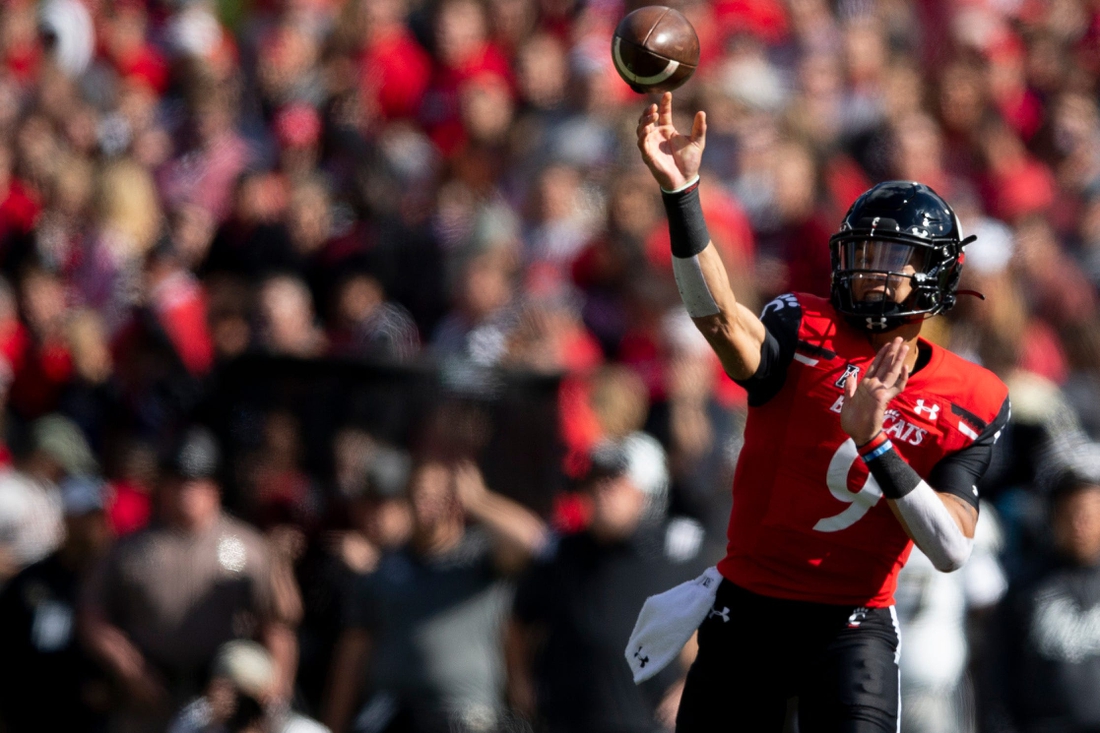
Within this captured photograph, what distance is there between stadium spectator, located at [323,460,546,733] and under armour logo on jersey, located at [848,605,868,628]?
293 centimetres

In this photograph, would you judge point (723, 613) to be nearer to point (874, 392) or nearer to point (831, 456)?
point (831, 456)

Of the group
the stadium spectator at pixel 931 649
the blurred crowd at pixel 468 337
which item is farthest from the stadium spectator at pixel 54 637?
the stadium spectator at pixel 931 649

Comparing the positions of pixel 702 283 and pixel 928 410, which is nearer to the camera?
pixel 702 283

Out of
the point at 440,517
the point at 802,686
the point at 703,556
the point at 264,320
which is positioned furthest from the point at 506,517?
the point at 802,686

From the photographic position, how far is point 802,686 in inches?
195

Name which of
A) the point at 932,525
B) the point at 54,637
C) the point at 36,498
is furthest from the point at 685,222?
the point at 36,498

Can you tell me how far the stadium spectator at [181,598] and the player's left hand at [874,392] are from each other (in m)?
4.42

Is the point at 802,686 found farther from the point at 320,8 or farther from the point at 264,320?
the point at 320,8

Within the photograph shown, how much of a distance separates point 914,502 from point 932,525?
0.29 feet

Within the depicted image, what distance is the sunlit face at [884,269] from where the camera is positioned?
4.90 metres

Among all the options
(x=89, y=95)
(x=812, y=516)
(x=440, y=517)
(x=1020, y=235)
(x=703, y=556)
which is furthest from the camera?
(x=89, y=95)

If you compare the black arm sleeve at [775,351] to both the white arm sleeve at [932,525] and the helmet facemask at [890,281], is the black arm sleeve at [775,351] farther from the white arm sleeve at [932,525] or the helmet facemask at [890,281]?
the white arm sleeve at [932,525]

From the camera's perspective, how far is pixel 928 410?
493 cm

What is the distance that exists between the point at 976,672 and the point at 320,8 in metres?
7.35
